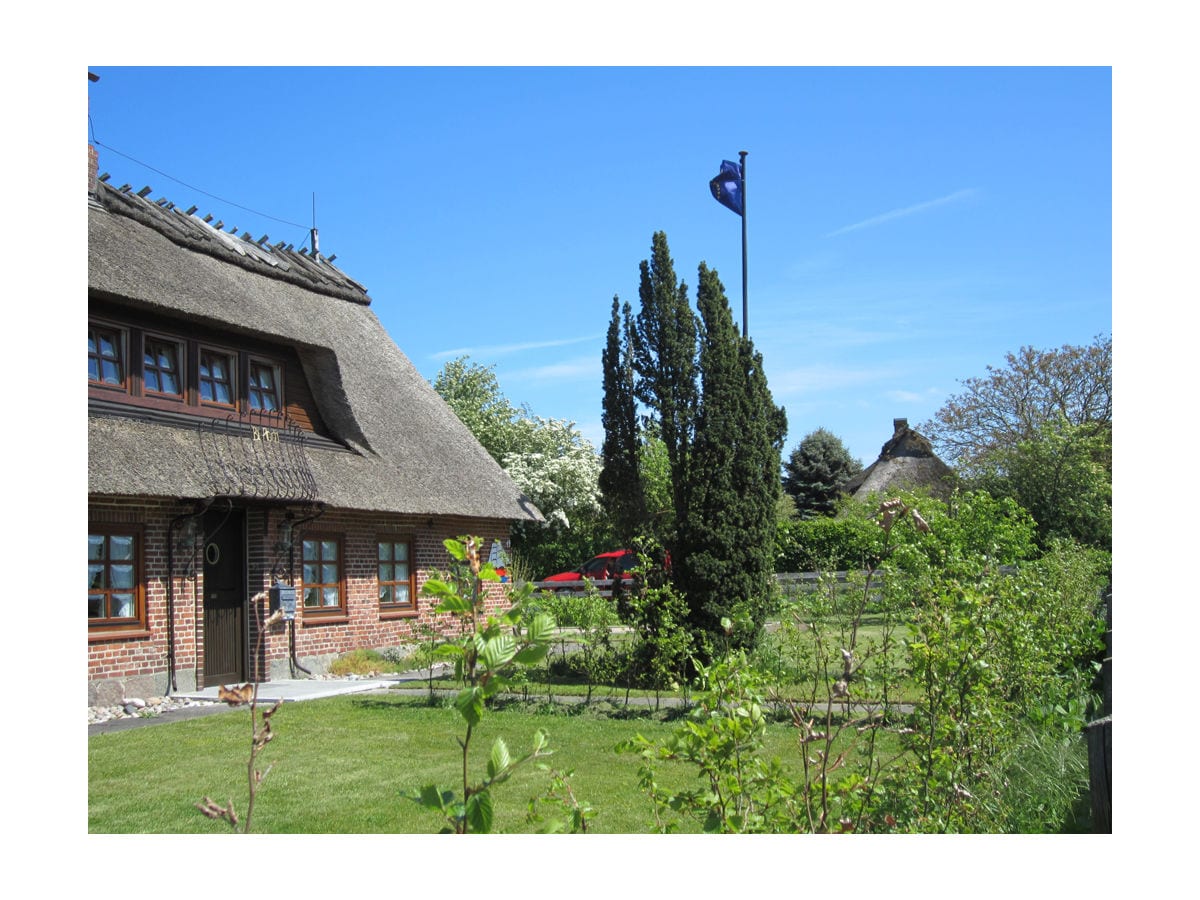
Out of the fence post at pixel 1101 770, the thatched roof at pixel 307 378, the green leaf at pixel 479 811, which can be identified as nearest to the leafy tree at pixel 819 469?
the thatched roof at pixel 307 378

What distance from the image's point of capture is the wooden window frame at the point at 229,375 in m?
13.2

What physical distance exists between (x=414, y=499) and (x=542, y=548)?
55.3ft

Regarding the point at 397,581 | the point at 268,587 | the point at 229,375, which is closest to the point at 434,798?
the point at 268,587

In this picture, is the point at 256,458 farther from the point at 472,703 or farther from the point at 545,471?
the point at 545,471

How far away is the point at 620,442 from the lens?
14336 millimetres

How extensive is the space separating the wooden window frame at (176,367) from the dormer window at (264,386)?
4.11ft

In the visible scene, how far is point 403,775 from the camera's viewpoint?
24.8ft

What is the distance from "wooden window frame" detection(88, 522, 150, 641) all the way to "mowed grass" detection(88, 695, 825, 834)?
1.87m

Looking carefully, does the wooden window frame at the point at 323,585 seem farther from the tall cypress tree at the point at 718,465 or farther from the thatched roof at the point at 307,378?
the tall cypress tree at the point at 718,465

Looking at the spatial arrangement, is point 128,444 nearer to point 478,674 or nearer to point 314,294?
point 314,294

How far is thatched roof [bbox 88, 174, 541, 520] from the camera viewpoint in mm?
11656

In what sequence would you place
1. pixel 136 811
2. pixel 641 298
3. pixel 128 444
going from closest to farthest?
pixel 136 811
pixel 128 444
pixel 641 298

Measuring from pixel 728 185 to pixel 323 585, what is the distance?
8.33 m
